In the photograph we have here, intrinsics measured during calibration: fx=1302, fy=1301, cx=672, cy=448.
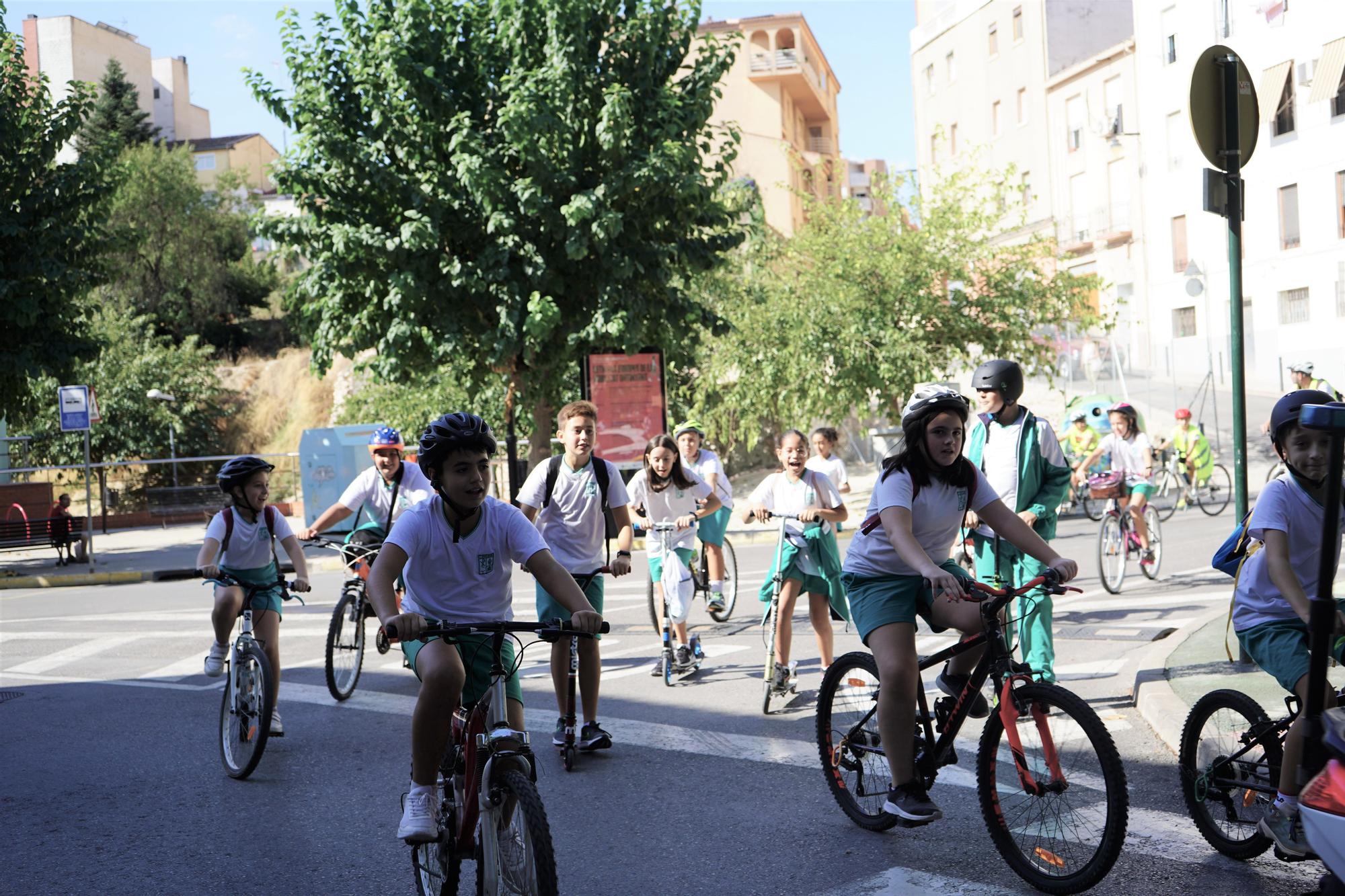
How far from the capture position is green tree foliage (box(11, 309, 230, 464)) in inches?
1738

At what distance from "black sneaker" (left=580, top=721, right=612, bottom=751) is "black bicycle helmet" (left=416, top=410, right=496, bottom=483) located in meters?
2.79

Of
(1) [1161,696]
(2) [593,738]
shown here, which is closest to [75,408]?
(2) [593,738]

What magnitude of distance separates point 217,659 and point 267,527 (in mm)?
792

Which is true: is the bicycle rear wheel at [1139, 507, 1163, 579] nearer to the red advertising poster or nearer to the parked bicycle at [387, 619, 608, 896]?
the red advertising poster

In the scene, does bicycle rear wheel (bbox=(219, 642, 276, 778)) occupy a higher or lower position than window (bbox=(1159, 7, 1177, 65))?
lower

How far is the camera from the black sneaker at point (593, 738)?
6836mm

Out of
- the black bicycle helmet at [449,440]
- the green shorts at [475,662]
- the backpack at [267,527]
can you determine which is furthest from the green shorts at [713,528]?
the black bicycle helmet at [449,440]

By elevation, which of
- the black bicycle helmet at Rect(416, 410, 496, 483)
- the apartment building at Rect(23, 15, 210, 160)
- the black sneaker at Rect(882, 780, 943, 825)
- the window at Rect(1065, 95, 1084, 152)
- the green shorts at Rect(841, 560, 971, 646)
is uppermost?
the apartment building at Rect(23, 15, 210, 160)

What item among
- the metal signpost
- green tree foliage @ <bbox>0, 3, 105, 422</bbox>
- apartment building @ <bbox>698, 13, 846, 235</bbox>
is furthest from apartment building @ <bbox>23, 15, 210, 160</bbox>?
the metal signpost

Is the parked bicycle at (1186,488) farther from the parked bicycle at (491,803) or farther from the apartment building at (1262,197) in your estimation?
the parked bicycle at (491,803)

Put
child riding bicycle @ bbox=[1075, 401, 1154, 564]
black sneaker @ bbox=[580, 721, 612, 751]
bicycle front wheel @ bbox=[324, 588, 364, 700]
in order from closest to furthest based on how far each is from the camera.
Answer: black sneaker @ bbox=[580, 721, 612, 751] → bicycle front wheel @ bbox=[324, 588, 364, 700] → child riding bicycle @ bbox=[1075, 401, 1154, 564]

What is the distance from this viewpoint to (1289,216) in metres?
35.9

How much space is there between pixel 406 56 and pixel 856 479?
15909mm

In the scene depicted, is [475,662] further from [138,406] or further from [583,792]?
[138,406]
